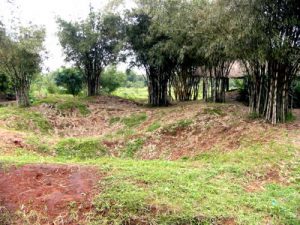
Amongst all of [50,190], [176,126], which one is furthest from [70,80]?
[50,190]

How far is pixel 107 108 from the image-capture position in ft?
48.5

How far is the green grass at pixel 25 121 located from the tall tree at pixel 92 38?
14.5 feet

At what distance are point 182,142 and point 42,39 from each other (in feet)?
27.2

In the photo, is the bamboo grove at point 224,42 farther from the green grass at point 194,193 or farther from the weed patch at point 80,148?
the weed patch at point 80,148

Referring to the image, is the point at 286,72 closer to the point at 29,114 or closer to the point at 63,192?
the point at 63,192

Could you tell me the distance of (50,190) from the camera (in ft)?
18.5

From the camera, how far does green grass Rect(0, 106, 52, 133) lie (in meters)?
11.9

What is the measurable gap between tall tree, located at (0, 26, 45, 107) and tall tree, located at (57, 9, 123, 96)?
1831mm

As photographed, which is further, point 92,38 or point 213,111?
point 92,38

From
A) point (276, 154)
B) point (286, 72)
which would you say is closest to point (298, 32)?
point (286, 72)

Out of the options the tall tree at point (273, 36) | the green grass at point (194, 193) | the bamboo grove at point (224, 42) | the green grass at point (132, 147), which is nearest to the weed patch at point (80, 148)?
the green grass at point (132, 147)

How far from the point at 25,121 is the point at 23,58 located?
10.7 ft

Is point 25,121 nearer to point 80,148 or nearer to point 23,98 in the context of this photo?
point 23,98

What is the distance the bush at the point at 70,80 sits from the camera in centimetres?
2519
